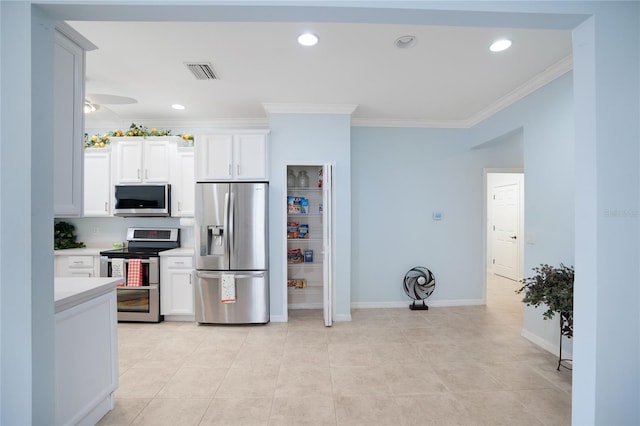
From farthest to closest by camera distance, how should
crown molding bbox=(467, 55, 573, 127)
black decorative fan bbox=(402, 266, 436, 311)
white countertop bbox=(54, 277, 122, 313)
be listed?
black decorative fan bbox=(402, 266, 436, 311) < crown molding bbox=(467, 55, 573, 127) < white countertop bbox=(54, 277, 122, 313)

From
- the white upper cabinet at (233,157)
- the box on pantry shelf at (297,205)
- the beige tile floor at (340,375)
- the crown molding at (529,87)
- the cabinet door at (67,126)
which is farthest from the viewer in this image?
the box on pantry shelf at (297,205)

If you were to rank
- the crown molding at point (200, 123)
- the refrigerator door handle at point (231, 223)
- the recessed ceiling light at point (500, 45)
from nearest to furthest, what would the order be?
1. the recessed ceiling light at point (500, 45)
2. the refrigerator door handle at point (231, 223)
3. the crown molding at point (200, 123)

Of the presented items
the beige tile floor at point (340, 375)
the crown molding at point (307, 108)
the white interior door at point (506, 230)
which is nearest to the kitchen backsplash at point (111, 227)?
the beige tile floor at point (340, 375)

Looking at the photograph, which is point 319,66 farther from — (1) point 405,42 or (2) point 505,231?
(2) point 505,231

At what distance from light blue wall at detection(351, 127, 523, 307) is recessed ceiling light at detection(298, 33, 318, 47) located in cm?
210

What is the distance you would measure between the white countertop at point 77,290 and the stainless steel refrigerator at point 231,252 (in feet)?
4.81

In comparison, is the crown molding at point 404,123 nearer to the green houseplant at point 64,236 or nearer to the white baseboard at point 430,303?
the white baseboard at point 430,303

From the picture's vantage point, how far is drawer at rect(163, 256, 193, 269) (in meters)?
3.79

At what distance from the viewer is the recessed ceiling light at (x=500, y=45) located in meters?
2.36

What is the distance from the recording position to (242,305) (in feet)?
12.0

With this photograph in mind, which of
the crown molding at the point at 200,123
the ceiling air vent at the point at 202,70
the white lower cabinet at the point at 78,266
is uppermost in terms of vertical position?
the ceiling air vent at the point at 202,70

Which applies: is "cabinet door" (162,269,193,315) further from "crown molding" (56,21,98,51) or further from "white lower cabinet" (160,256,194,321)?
"crown molding" (56,21,98,51)

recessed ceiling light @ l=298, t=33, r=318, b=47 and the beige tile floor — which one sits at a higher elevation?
recessed ceiling light @ l=298, t=33, r=318, b=47

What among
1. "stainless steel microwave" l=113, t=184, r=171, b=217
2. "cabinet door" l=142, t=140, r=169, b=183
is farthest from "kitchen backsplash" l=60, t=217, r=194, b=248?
"cabinet door" l=142, t=140, r=169, b=183
